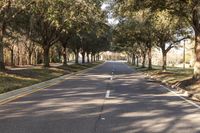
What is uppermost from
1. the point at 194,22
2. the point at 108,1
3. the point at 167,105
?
the point at 108,1

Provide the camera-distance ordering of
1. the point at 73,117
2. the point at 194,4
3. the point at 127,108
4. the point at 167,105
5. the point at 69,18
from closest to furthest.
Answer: the point at 73,117
the point at 127,108
the point at 167,105
the point at 194,4
the point at 69,18

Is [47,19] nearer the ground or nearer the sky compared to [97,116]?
nearer the sky

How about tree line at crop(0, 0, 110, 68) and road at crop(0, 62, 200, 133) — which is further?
tree line at crop(0, 0, 110, 68)

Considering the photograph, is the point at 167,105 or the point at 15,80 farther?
the point at 15,80

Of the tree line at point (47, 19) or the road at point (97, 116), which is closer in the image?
the road at point (97, 116)

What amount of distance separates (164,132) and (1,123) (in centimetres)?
409

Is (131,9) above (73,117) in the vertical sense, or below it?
above

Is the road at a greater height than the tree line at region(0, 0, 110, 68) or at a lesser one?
lesser

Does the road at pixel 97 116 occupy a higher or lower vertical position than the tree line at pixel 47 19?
lower

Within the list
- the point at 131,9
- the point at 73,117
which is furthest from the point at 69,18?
the point at 73,117

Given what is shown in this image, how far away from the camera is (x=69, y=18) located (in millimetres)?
36625

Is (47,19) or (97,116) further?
(47,19)

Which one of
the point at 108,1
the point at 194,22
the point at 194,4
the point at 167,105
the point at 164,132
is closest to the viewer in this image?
the point at 164,132

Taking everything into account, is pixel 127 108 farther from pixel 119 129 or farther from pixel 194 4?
pixel 194 4
